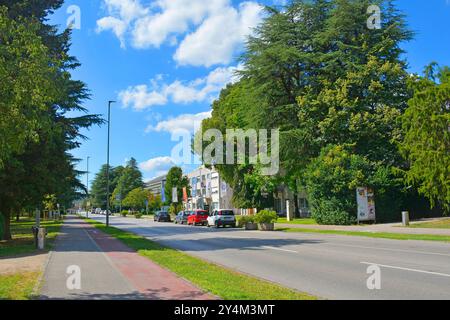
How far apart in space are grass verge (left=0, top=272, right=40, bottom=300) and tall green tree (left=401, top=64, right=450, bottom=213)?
24365 mm

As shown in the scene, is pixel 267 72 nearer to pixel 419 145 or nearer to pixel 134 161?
pixel 419 145

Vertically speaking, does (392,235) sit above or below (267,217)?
below

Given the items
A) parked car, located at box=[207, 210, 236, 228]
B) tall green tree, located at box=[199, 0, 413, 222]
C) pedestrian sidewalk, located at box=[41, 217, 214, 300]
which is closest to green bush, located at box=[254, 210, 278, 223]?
tall green tree, located at box=[199, 0, 413, 222]

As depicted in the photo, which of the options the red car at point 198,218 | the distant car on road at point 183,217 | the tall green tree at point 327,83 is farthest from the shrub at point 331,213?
the distant car on road at point 183,217

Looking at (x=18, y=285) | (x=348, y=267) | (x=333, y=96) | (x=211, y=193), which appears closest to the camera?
(x=18, y=285)

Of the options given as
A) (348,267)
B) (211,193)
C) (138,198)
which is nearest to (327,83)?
(348,267)

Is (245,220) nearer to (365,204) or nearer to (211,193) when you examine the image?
(365,204)

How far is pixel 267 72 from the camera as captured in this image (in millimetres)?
43531

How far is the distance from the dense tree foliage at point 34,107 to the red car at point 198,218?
12967mm

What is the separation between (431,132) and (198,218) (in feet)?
92.4

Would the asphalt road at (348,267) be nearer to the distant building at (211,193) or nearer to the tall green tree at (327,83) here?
the tall green tree at (327,83)

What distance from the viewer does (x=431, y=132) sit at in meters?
29.4

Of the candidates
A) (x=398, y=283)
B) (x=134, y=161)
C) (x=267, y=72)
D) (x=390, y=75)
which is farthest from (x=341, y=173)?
(x=134, y=161)
